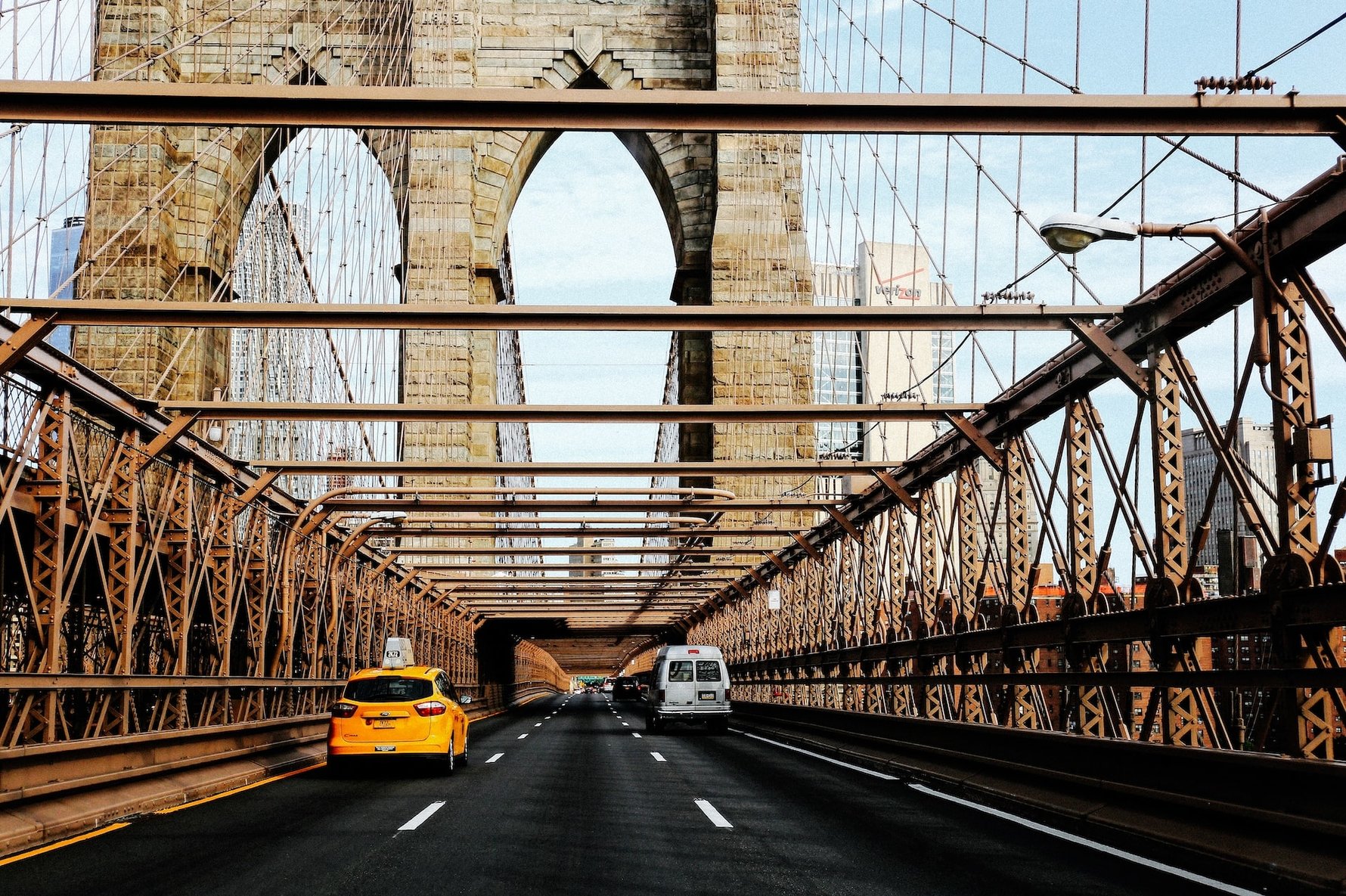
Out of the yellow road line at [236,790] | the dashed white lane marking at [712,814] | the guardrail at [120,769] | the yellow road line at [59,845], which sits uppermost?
the guardrail at [120,769]

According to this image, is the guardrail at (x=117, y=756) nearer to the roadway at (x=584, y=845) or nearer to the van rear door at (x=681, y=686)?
the roadway at (x=584, y=845)

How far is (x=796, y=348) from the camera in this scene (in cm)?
4300

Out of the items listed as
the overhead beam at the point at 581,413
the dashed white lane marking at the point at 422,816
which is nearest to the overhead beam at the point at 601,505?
the overhead beam at the point at 581,413

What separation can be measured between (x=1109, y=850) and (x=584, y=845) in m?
3.89

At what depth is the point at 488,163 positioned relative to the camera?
4669cm

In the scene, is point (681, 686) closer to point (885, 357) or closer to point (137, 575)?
point (137, 575)

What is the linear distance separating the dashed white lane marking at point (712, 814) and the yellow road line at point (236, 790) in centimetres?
510

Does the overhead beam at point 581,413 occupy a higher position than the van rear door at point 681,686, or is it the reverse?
the overhead beam at point 581,413

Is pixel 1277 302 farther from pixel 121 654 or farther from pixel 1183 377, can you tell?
pixel 121 654

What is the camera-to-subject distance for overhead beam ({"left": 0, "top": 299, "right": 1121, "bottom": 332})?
14.6 m

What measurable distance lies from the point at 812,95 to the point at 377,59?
132 feet

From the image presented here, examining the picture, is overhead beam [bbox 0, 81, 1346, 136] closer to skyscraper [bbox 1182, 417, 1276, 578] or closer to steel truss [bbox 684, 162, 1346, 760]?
steel truss [bbox 684, 162, 1346, 760]

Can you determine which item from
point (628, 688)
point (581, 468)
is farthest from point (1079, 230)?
point (628, 688)

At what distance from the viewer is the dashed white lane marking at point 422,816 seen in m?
11.6
